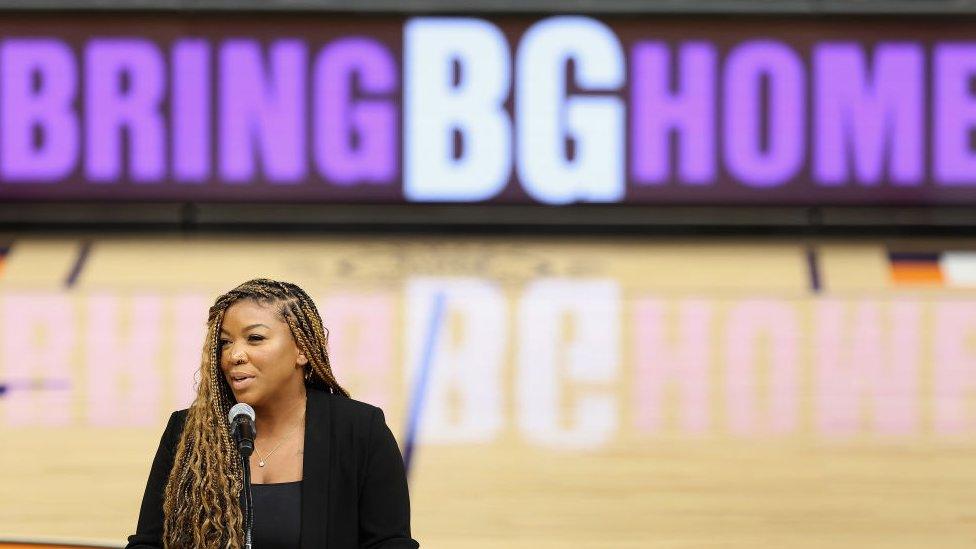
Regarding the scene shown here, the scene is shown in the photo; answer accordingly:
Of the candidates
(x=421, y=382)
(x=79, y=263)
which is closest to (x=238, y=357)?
(x=421, y=382)

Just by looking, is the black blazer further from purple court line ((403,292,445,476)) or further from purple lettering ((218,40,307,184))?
purple lettering ((218,40,307,184))

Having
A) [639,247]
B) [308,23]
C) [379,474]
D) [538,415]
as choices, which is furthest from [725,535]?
[308,23]

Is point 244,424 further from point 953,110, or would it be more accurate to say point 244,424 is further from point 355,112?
point 953,110

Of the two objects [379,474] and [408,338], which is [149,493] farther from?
[408,338]

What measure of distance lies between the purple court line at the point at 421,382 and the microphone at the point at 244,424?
8.71ft

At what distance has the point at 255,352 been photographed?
2590 millimetres

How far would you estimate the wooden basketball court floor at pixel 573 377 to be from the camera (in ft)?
16.7

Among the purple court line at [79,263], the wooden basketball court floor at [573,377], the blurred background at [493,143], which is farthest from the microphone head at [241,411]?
the purple court line at [79,263]

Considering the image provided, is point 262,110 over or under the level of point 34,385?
over

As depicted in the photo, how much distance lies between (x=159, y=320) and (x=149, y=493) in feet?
16.5

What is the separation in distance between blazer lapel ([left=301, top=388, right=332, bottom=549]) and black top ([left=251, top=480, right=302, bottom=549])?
2 centimetres

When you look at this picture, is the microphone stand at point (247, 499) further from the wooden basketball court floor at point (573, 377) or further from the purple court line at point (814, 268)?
the purple court line at point (814, 268)

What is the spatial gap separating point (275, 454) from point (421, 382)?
3.98m

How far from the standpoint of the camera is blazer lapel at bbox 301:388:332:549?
2.55 metres
